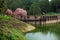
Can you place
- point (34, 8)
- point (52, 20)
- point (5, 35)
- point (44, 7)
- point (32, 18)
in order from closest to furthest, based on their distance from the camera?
1. point (5, 35)
2. point (32, 18)
3. point (52, 20)
4. point (34, 8)
5. point (44, 7)

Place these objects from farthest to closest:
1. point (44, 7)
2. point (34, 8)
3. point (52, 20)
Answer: point (44, 7) < point (34, 8) < point (52, 20)

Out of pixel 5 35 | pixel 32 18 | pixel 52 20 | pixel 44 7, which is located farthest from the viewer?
pixel 44 7

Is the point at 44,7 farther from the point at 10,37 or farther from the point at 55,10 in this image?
the point at 10,37

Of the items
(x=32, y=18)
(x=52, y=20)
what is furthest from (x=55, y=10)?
(x=32, y=18)

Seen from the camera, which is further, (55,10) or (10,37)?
(55,10)

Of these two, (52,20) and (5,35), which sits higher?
(5,35)

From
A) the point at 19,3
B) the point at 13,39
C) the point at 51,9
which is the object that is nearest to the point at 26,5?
the point at 19,3

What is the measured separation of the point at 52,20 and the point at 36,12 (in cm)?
625

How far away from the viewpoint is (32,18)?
38.6 meters

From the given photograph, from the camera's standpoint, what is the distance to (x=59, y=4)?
56312 millimetres

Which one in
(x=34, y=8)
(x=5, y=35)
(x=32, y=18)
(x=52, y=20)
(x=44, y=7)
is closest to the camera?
(x=5, y=35)

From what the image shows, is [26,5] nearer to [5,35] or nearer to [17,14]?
[17,14]

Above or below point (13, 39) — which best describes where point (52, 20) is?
below

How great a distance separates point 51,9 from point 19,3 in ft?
28.4
